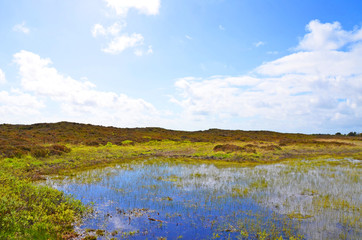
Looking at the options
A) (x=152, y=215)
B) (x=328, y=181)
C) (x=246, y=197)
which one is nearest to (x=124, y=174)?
(x=152, y=215)

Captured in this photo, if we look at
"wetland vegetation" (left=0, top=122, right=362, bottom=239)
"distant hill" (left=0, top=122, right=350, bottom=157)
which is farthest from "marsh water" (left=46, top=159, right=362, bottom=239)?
"distant hill" (left=0, top=122, right=350, bottom=157)

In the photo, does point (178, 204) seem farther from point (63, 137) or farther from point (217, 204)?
point (63, 137)

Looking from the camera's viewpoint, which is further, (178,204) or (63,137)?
(63,137)

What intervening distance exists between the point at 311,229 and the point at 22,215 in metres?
11.6

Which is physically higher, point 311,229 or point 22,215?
point 22,215

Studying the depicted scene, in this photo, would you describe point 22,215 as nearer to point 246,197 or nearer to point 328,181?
point 246,197

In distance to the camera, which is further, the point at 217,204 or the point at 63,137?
the point at 63,137

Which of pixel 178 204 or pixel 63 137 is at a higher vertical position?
pixel 63 137

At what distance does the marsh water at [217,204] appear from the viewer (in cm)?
938

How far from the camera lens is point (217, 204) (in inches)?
485

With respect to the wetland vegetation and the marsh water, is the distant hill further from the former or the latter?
the marsh water

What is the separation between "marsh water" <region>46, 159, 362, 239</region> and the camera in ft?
30.8

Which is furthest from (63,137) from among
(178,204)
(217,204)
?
(217,204)

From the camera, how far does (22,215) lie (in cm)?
852
